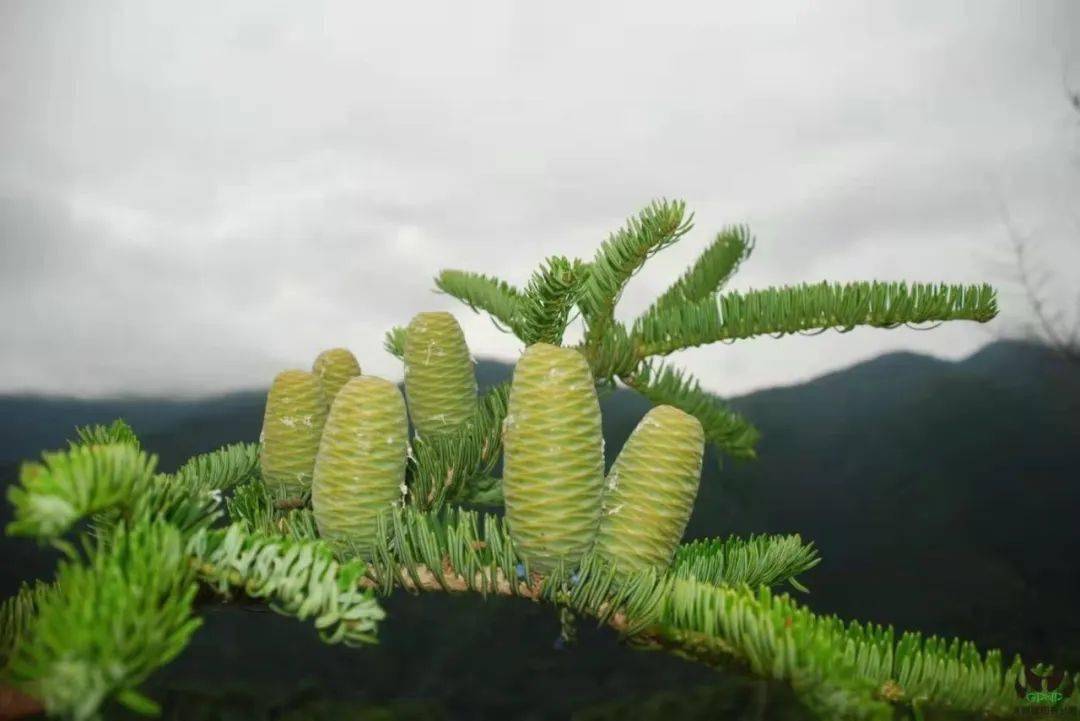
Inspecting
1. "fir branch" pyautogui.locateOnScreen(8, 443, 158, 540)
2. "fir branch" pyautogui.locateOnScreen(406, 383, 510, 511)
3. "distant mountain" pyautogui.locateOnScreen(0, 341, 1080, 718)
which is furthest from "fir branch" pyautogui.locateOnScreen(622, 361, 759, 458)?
"distant mountain" pyautogui.locateOnScreen(0, 341, 1080, 718)

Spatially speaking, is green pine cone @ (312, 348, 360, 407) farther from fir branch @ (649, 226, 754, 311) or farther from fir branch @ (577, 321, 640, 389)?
fir branch @ (649, 226, 754, 311)

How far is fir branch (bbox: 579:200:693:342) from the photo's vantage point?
1.41 feet

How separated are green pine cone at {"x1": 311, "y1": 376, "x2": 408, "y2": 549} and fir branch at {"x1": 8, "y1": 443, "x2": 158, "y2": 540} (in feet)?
0.38

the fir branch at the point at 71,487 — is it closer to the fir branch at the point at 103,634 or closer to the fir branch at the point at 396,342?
the fir branch at the point at 103,634

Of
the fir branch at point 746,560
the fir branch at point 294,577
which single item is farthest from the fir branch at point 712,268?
the fir branch at point 294,577

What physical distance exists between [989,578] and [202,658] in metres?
2.41

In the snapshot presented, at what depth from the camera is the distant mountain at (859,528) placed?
6.81ft

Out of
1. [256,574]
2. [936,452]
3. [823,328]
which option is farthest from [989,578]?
[256,574]

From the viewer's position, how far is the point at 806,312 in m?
0.52

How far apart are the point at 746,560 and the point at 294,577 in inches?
9.5

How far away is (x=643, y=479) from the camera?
341mm

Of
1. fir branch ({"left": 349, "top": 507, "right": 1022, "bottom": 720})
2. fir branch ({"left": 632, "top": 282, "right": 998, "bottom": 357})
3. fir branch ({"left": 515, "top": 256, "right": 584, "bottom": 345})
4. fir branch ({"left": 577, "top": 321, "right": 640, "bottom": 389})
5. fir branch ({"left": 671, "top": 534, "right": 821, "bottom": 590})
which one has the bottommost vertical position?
fir branch ({"left": 349, "top": 507, "right": 1022, "bottom": 720})

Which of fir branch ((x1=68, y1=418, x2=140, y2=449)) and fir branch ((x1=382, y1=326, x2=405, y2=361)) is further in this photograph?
fir branch ((x1=382, y1=326, x2=405, y2=361))

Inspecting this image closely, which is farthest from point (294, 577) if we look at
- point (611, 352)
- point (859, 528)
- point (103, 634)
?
point (859, 528)
